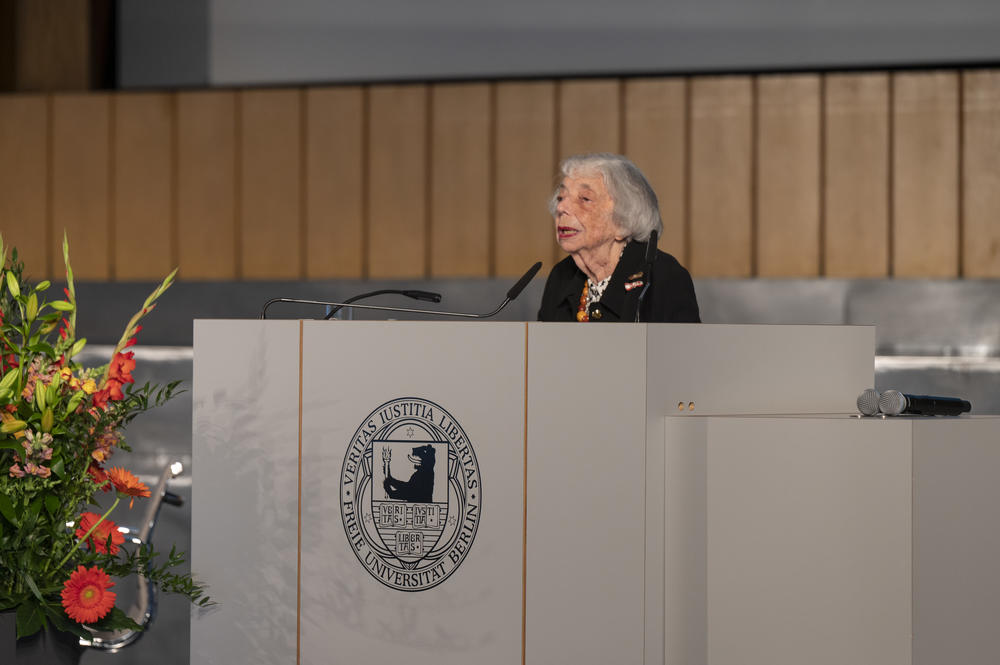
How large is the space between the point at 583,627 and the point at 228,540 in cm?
59

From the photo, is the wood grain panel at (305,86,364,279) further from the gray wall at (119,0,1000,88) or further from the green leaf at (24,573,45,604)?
the green leaf at (24,573,45,604)

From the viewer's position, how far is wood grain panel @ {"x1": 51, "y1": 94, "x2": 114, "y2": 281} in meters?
4.25

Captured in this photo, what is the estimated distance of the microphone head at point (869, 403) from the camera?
1467mm

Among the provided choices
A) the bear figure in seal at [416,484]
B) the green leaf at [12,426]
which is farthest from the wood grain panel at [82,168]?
the green leaf at [12,426]

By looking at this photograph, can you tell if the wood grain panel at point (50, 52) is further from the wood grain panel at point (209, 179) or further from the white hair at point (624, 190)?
the white hair at point (624, 190)

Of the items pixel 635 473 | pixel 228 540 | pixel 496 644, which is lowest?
pixel 496 644

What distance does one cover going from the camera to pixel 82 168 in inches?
168

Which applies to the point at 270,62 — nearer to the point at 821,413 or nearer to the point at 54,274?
the point at 54,274

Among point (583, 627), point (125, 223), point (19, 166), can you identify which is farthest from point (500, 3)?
point (583, 627)

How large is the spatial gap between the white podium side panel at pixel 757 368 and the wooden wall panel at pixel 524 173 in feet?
8.21

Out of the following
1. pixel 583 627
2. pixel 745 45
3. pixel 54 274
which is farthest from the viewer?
pixel 54 274

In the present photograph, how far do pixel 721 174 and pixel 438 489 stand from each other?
115 inches

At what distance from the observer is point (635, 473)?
142 centimetres

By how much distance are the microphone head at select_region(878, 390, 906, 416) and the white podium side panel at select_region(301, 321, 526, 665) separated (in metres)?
0.58
